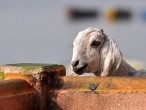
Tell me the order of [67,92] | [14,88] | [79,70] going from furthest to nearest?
[79,70], [67,92], [14,88]

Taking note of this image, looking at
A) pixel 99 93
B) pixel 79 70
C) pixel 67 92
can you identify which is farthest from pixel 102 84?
pixel 79 70

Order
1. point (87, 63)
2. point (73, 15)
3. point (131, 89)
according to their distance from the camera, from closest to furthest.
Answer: point (131, 89) < point (87, 63) < point (73, 15)

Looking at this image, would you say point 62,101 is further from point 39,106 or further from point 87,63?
point 87,63

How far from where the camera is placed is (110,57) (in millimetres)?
6016

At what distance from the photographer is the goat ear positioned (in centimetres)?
602

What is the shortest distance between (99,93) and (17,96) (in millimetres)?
571

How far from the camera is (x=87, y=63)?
599cm

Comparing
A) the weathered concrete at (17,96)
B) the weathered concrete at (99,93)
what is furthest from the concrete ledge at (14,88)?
the weathered concrete at (99,93)

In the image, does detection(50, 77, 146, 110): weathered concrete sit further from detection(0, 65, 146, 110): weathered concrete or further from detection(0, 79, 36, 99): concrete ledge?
detection(0, 79, 36, 99): concrete ledge

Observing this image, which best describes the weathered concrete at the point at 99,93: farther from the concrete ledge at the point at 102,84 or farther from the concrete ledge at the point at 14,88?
the concrete ledge at the point at 14,88

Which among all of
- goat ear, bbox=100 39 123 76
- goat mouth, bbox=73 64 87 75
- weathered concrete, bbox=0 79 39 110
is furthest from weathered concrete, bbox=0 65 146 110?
goat ear, bbox=100 39 123 76

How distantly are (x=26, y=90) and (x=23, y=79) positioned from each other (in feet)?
0.28

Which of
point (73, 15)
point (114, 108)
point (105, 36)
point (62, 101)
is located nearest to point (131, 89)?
point (114, 108)

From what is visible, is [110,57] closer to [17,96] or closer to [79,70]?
[79,70]
